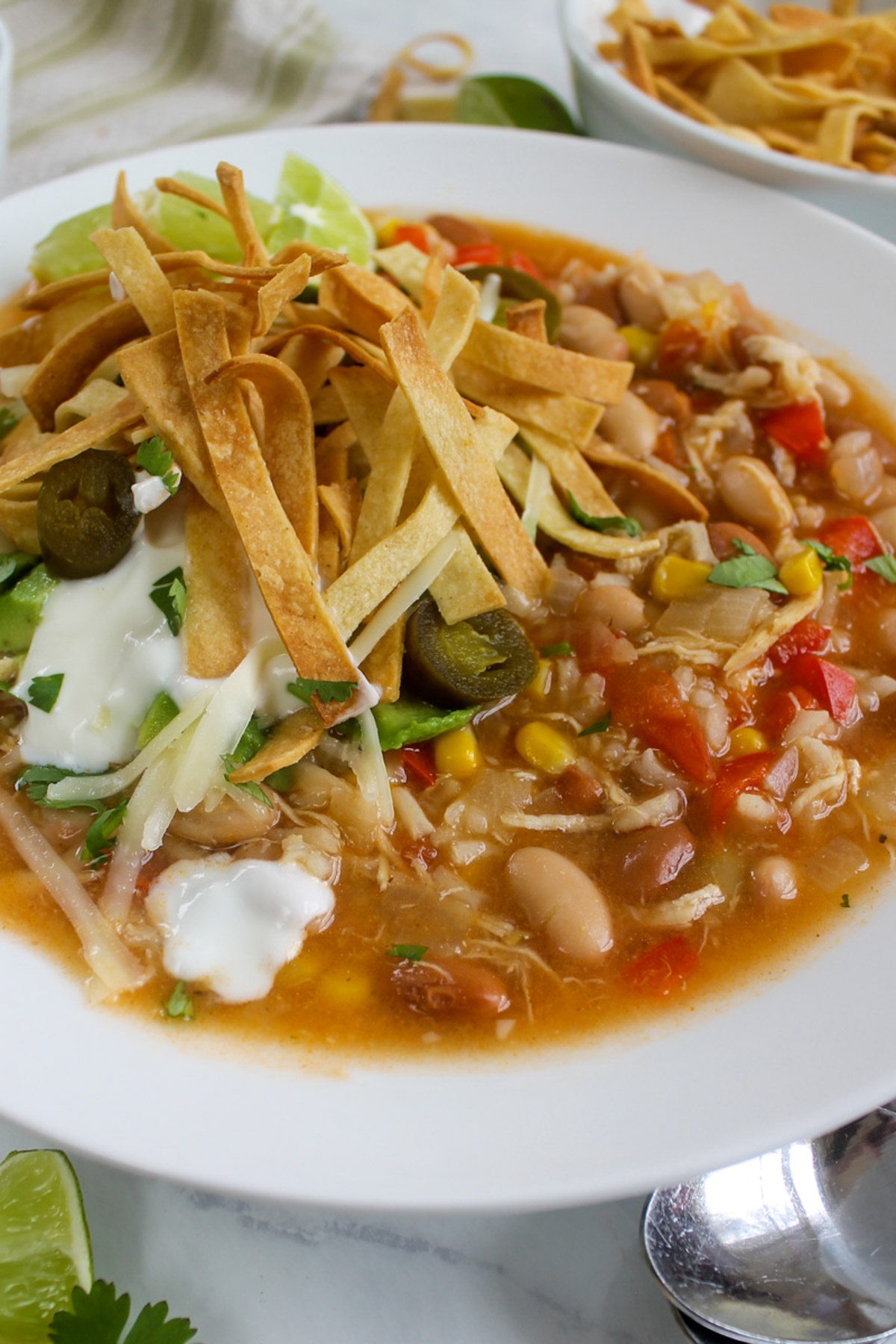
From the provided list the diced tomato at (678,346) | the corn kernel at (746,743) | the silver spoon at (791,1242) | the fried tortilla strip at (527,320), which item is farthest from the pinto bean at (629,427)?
the silver spoon at (791,1242)

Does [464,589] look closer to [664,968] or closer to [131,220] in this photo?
[664,968]

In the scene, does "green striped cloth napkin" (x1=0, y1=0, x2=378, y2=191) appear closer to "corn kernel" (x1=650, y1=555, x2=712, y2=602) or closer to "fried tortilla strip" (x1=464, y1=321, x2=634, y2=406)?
"fried tortilla strip" (x1=464, y1=321, x2=634, y2=406)

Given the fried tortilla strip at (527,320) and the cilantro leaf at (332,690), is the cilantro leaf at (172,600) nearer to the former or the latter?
the cilantro leaf at (332,690)

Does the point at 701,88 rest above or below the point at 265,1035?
above

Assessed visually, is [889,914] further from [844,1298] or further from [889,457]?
[889,457]

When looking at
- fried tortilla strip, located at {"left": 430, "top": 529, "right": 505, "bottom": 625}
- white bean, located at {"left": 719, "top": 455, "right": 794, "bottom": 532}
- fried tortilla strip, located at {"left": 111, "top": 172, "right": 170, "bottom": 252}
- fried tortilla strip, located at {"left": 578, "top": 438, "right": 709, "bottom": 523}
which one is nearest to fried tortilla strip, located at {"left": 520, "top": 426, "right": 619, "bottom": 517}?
fried tortilla strip, located at {"left": 578, "top": 438, "right": 709, "bottom": 523}

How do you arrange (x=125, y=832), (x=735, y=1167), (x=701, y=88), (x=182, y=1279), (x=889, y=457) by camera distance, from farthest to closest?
1. (x=701, y=88)
2. (x=889, y=457)
3. (x=125, y=832)
4. (x=735, y=1167)
5. (x=182, y=1279)

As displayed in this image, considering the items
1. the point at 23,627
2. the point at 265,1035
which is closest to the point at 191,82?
the point at 23,627
